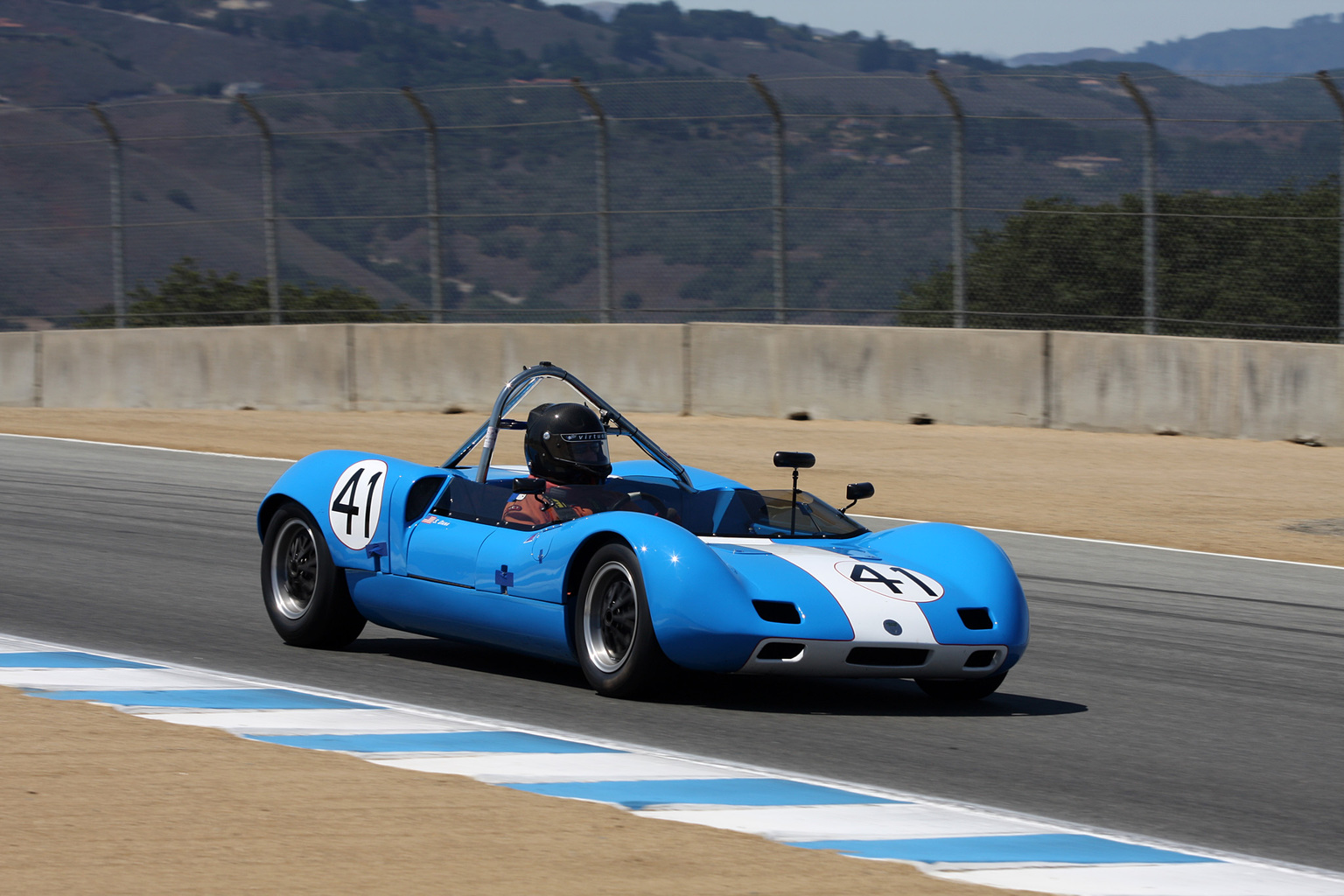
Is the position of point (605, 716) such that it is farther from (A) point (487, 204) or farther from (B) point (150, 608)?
(A) point (487, 204)

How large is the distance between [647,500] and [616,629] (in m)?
0.91

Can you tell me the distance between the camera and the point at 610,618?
22.8 ft

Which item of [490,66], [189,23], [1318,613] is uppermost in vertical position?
[189,23]

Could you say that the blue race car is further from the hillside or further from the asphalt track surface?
the hillside

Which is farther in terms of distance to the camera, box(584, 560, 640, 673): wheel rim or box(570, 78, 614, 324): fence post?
box(570, 78, 614, 324): fence post

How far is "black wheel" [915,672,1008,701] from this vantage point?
7.14m

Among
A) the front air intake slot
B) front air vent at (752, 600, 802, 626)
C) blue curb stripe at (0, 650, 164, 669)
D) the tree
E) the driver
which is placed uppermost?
the tree

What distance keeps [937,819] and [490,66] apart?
83.9m

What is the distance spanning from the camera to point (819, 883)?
450 cm

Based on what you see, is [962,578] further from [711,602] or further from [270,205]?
[270,205]

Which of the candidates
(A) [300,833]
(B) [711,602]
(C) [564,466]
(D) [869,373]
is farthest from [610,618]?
(D) [869,373]

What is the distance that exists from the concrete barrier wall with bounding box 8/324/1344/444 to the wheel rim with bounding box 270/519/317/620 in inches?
425

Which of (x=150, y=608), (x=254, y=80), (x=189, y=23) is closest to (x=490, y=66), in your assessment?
(x=254, y=80)

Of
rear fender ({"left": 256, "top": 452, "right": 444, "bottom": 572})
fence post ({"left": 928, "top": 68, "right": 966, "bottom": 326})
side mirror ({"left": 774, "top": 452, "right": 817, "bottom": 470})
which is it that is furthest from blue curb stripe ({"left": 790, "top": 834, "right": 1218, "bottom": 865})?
fence post ({"left": 928, "top": 68, "right": 966, "bottom": 326})
